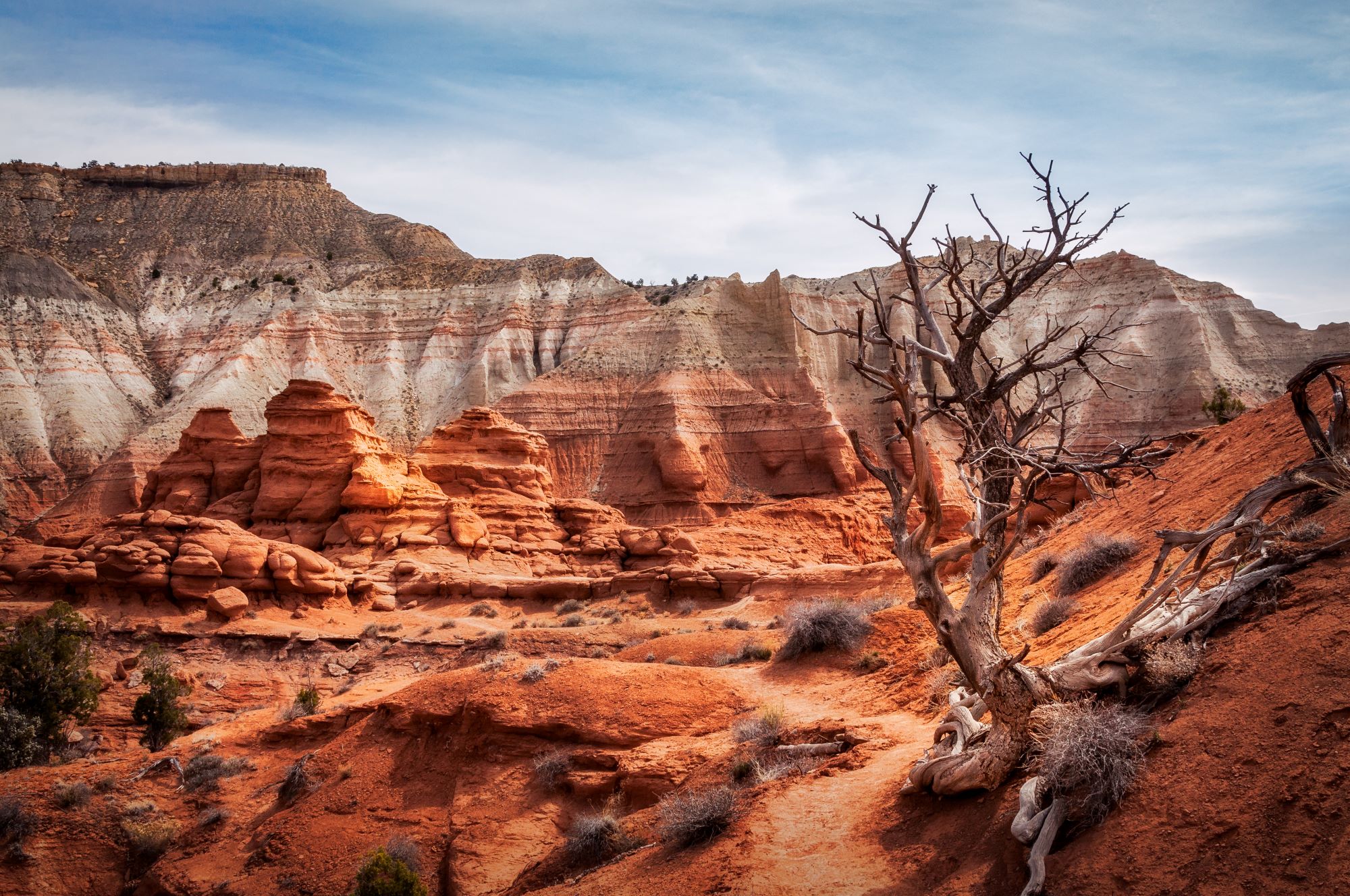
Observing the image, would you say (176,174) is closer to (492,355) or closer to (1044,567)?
(492,355)

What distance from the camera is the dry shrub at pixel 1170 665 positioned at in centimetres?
709

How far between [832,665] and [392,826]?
265 inches

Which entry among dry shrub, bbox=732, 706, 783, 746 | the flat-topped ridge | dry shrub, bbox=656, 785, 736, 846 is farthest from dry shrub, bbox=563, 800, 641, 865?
the flat-topped ridge

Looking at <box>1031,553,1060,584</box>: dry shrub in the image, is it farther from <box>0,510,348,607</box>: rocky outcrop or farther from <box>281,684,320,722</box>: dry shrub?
<box>0,510,348,607</box>: rocky outcrop

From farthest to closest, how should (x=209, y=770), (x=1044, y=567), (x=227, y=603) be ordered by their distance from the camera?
(x=227, y=603)
(x=209, y=770)
(x=1044, y=567)

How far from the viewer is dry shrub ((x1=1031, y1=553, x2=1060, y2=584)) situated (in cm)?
1491

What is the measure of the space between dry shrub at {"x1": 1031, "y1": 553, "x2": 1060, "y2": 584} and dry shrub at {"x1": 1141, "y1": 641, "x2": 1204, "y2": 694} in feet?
24.9

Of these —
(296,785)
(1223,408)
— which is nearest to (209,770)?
(296,785)

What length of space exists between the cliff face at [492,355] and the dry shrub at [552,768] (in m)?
35.4

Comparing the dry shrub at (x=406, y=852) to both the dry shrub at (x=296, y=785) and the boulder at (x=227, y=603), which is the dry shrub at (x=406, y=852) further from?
the boulder at (x=227, y=603)

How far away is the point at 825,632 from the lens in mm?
14922

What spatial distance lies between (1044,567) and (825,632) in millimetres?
3664

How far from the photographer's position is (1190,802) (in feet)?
20.2

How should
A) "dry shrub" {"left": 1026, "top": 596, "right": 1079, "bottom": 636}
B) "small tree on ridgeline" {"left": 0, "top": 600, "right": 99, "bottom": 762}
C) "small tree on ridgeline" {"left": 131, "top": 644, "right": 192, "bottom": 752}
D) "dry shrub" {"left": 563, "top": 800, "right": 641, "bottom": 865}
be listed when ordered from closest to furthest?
1. "dry shrub" {"left": 563, "top": 800, "right": 641, "bottom": 865}
2. "dry shrub" {"left": 1026, "top": 596, "right": 1079, "bottom": 636}
3. "small tree on ridgeline" {"left": 0, "top": 600, "right": 99, "bottom": 762}
4. "small tree on ridgeline" {"left": 131, "top": 644, "right": 192, "bottom": 752}
